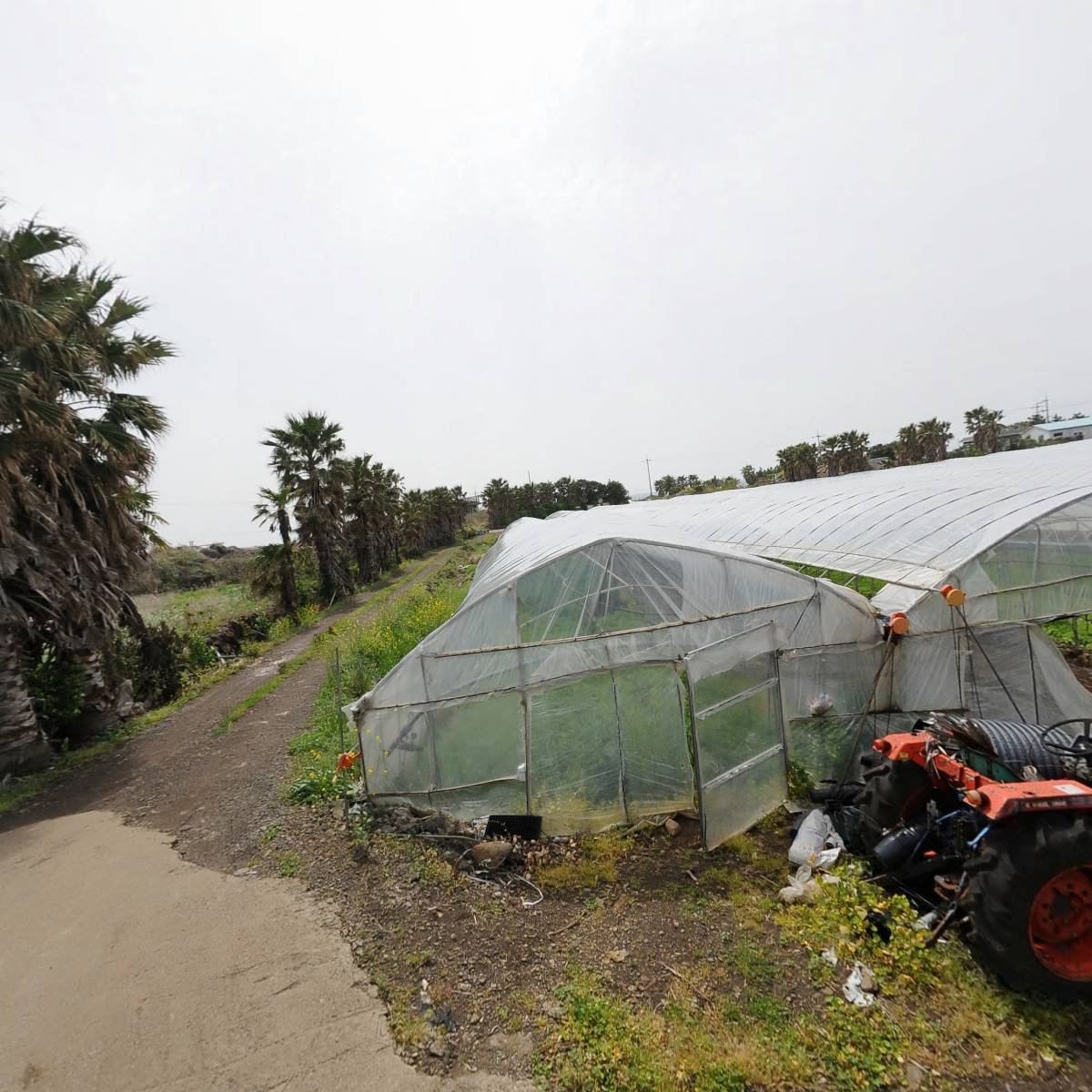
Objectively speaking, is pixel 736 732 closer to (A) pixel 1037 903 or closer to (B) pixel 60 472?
(A) pixel 1037 903

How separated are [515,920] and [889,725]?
15.4ft

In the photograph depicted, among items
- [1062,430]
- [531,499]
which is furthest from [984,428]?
[531,499]

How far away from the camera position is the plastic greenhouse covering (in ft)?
19.2

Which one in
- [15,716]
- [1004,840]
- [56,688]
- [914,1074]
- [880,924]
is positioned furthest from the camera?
[56,688]

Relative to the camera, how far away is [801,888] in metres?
4.58

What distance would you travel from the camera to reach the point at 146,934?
4672mm

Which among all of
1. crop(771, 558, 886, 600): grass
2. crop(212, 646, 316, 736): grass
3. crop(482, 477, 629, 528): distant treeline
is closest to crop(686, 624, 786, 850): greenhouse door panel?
crop(771, 558, 886, 600): grass

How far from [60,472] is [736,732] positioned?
11.6 m

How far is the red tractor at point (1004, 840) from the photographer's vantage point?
3.39 metres

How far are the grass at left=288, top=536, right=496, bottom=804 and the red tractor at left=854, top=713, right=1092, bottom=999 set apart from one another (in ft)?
20.8

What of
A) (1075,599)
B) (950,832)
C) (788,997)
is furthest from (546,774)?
(1075,599)

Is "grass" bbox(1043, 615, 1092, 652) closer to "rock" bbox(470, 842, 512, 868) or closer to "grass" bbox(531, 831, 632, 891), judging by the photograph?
"grass" bbox(531, 831, 632, 891)

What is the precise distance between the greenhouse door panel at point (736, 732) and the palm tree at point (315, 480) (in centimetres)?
2301

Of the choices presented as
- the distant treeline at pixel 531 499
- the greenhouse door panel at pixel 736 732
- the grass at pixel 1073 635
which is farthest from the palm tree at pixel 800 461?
the greenhouse door panel at pixel 736 732
